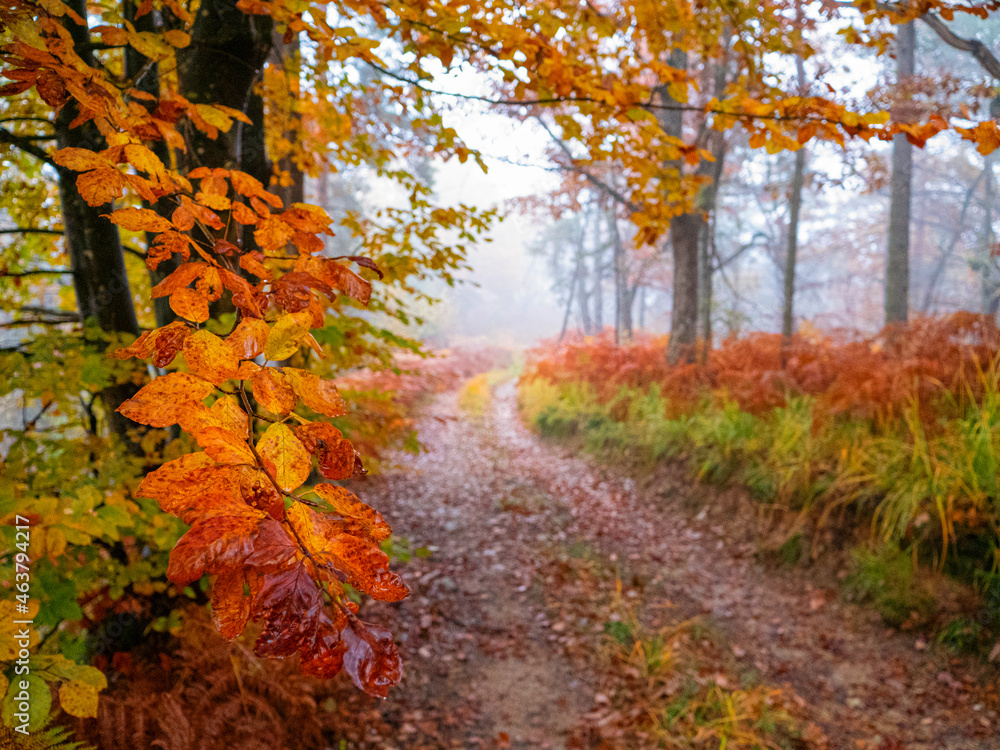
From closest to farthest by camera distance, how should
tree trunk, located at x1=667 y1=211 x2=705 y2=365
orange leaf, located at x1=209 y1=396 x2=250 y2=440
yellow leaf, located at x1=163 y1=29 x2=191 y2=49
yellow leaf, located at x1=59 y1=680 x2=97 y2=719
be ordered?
orange leaf, located at x1=209 y1=396 x2=250 y2=440, yellow leaf, located at x1=59 y1=680 x2=97 y2=719, yellow leaf, located at x1=163 y1=29 x2=191 y2=49, tree trunk, located at x1=667 y1=211 x2=705 y2=365

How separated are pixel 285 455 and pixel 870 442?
4.39m

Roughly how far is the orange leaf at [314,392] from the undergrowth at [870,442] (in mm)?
3816

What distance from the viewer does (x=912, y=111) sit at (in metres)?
6.06


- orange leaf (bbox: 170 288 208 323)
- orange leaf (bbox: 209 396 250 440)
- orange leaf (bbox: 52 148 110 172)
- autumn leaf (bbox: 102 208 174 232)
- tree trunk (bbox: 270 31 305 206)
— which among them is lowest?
orange leaf (bbox: 209 396 250 440)

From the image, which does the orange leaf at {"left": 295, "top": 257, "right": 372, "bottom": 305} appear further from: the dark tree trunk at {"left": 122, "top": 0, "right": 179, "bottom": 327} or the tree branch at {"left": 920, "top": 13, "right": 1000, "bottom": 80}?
the tree branch at {"left": 920, "top": 13, "right": 1000, "bottom": 80}

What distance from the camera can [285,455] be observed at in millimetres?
723

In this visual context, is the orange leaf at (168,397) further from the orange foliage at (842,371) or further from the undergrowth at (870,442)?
the orange foliage at (842,371)

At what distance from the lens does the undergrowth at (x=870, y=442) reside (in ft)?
10.1

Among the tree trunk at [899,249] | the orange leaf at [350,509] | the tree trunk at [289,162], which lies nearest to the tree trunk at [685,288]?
the tree trunk at [899,249]

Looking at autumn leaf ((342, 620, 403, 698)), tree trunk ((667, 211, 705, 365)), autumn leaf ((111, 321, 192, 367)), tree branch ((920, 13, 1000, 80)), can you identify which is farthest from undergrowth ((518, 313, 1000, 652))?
autumn leaf ((111, 321, 192, 367))

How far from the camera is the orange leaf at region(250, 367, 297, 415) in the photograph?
28.9 inches

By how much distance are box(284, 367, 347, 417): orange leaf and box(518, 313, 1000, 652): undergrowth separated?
3.82 m

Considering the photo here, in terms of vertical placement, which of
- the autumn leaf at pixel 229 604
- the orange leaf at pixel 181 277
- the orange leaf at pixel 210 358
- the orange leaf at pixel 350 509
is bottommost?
the autumn leaf at pixel 229 604

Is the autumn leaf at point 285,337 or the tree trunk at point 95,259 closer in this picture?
the autumn leaf at point 285,337
